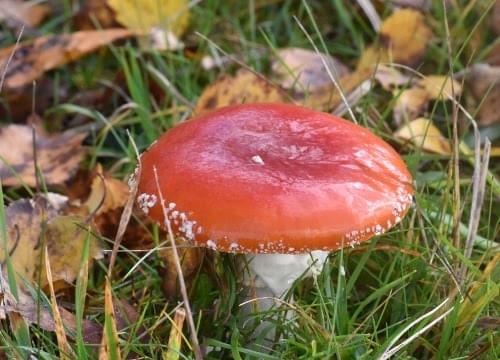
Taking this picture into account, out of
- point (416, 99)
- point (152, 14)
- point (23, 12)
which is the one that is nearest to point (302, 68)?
point (416, 99)

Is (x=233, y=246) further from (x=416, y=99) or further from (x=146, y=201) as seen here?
(x=416, y=99)

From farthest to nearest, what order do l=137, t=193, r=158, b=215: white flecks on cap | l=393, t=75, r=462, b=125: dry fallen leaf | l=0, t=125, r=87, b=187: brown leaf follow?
l=393, t=75, r=462, b=125: dry fallen leaf
l=0, t=125, r=87, b=187: brown leaf
l=137, t=193, r=158, b=215: white flecks on cap

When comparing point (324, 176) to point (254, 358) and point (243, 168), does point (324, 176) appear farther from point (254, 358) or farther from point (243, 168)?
point (254, 358)

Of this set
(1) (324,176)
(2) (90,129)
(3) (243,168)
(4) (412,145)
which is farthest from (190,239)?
(2) (90,129)

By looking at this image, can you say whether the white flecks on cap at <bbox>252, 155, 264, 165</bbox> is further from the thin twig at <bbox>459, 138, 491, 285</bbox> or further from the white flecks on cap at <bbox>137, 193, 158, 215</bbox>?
the thin twig at <bbox>459, 138, 491, 285</bbox>

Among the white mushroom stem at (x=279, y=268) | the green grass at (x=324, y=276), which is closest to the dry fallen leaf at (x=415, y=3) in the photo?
the green grass at (x=324, y=276)

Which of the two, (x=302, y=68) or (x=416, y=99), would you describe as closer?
(x=416, y=99)

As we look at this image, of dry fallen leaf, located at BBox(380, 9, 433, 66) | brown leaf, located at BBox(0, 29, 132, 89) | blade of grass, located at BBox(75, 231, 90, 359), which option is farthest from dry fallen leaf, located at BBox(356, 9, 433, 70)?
blade of grass, located at BBox(75, 231, 90, 359)
